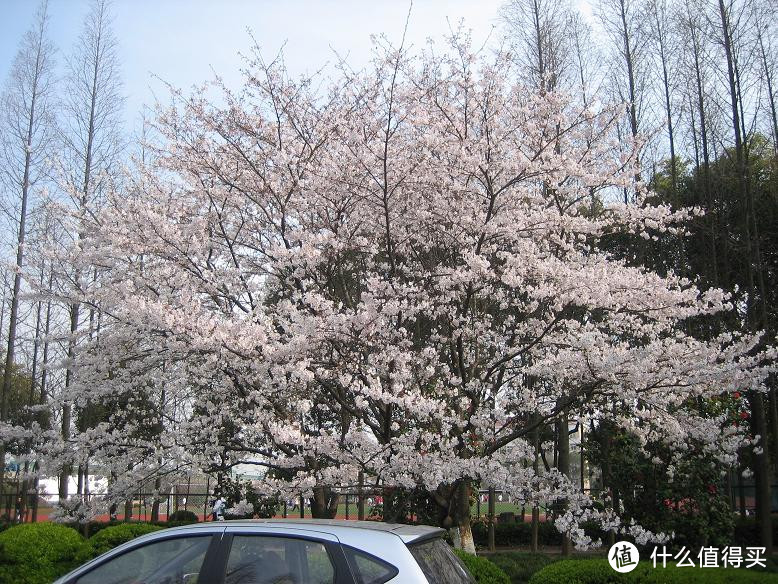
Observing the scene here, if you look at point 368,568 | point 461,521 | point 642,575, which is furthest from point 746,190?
point 368,568

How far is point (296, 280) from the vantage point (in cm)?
925

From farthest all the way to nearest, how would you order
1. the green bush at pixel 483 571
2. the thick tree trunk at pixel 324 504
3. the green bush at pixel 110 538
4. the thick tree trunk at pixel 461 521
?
the thick tree trunk at pixel 324 504, the green bush at pixel 110 538, the thick tree trunk at pixel 461 521, the green bush at pixel 483 571

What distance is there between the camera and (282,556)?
378cm

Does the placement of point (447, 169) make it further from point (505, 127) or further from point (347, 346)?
point (347, 346)

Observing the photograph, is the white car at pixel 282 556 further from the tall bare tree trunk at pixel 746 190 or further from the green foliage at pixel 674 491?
the tall bare tree trunk at pixel 746 190

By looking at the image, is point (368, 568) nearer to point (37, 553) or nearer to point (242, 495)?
point (242, 495)

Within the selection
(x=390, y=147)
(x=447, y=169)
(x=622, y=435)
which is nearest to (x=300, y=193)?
(x=390, y=147)

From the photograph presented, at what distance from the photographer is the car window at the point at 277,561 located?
3672mm

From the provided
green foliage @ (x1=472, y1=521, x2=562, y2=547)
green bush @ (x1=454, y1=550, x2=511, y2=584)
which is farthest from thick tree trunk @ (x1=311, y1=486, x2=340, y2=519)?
green foliage @ (x1=472, y1=521, x2=562, y2=547)

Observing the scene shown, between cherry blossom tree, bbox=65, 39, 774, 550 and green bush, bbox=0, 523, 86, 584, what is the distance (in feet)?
3.86

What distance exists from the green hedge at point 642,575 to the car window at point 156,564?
11.7 feet

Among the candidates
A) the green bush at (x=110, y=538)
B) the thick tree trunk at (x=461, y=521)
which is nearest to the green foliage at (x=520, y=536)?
the thick tree trunk at (x=461, y=521)

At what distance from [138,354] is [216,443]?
68.9 inches

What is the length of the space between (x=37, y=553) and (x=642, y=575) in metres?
7.27
